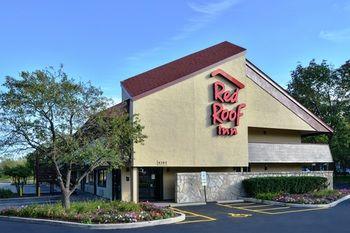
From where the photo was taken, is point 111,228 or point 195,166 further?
point 195,166

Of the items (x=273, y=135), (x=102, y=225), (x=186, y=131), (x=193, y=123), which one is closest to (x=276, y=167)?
(x=273, y=135)

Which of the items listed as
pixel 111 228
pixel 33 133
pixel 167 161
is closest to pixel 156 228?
pixel 111 228

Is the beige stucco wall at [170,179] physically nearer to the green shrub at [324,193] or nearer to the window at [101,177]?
the window at [101,177]

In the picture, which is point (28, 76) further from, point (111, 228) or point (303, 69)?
point (303, 69)

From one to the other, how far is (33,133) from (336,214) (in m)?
14.5

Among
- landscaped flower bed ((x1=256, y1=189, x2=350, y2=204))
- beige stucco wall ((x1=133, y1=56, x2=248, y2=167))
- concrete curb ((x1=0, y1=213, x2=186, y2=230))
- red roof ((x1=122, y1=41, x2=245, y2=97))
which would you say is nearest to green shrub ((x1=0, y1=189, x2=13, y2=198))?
red roof ((x1=122, y1=41, x2=245, y2=97))

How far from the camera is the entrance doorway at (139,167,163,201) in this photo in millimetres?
29203

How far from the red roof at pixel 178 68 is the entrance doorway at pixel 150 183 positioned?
18.7 feet

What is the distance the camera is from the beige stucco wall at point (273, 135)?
34.5 metres

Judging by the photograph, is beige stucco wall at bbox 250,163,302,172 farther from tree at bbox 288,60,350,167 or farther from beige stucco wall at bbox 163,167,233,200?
tree at bbox 288,60,350,167

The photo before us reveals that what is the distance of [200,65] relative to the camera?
29.1m

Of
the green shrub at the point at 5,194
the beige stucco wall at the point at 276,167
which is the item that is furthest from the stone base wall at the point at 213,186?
the green shrub at the point at 5,194

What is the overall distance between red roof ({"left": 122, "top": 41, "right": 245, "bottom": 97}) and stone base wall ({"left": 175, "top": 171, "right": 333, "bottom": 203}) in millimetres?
5935

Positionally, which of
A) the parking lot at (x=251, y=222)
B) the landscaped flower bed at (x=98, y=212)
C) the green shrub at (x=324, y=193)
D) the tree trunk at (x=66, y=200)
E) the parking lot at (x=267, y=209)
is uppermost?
the tree trunk at (x=66, y=200)
